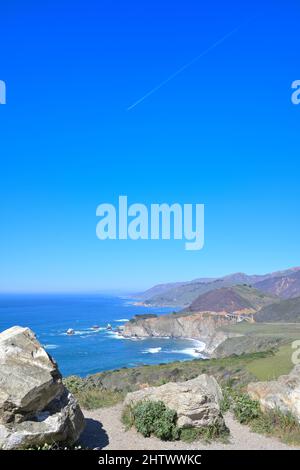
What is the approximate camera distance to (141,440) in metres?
14.1

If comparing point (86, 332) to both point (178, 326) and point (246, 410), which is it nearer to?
point (178, 326)

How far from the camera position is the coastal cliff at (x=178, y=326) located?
168 m

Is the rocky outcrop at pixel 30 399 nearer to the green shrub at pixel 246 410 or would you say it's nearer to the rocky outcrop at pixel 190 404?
the rocky outcrop at pixel 190 404

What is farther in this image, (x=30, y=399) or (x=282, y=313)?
(x=282, y=313)

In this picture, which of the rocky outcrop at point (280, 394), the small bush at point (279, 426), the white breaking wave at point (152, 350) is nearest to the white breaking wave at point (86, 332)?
the white breaking wave at point (152, 350)

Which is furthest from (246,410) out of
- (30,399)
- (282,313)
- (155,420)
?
(282,313)

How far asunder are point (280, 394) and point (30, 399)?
1018cm

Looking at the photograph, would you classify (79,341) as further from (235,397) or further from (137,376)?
(235,397)

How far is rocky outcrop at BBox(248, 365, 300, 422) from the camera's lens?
16.1m

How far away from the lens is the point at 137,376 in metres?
70.9

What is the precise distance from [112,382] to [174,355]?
6321 centimetres

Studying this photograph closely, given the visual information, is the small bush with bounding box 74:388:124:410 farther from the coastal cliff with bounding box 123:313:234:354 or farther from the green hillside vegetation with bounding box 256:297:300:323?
the coastal cliff with bounding box 123:313:234:354

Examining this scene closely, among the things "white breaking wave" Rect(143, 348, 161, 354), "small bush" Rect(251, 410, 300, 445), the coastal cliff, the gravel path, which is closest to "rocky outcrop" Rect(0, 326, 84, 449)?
the gravel path
